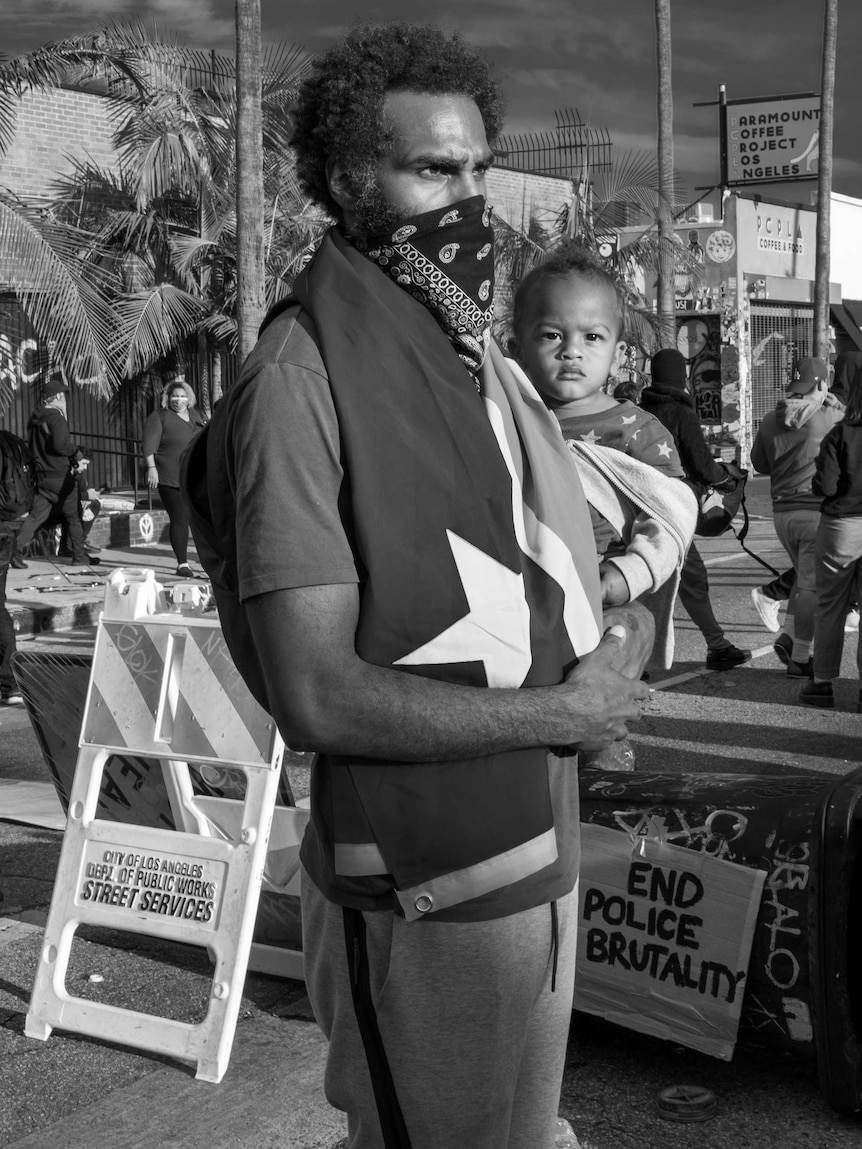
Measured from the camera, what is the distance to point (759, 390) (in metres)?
34.8

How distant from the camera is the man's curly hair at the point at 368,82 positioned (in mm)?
1759

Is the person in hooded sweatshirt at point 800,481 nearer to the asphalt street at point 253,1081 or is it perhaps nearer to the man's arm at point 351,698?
the asphalt street at point 253,1081

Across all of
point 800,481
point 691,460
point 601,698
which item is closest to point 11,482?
point 691,460

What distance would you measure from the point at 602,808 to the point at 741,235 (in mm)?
32164

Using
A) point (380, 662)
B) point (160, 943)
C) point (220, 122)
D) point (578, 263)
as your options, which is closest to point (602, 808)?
point (578, 263)

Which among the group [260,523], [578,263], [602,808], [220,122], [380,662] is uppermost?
[220,122]

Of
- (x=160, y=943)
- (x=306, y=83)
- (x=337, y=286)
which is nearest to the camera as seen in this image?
(x=337, y=286)

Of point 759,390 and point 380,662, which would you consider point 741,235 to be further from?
point 380,662

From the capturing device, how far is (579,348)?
297cm

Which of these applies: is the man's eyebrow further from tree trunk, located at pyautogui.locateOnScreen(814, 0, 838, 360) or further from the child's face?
tree trunk, located at pyautogui.locateOnScreen(814, 0, 838, 360)

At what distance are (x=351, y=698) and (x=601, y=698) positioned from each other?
1.23 feet

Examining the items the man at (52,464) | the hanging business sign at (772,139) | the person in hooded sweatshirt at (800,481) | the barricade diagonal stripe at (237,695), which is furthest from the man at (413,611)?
the hanging business sign at (772,139)

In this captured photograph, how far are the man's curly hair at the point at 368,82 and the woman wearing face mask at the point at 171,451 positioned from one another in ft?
40.2

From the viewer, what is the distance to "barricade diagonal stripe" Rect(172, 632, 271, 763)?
3.53m
